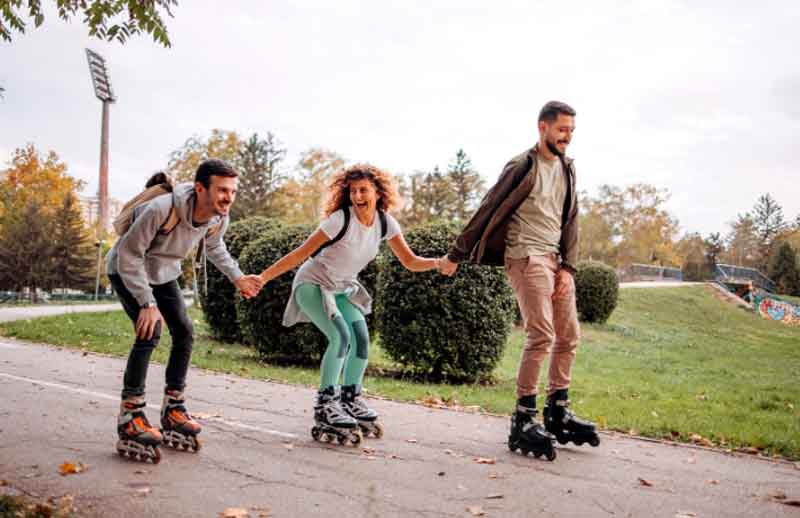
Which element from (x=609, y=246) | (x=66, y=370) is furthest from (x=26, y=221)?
(x=609, y=246)

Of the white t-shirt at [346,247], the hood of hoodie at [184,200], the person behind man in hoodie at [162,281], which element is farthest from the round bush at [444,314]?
the hood of hoodie at [184,200]

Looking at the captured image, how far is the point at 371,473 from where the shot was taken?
4656mm

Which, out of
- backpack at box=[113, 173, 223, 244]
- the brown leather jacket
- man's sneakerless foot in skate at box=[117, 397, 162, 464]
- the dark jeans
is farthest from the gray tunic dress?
man's sneakerless foot in skate at box=[117, 397, 162, 464]

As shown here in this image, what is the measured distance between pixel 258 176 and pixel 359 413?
45487 millimetres

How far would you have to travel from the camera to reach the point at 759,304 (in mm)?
39969

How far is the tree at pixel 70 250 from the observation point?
155ft

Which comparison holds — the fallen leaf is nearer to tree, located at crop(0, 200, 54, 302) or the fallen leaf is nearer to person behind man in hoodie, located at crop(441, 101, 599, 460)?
person behind man in hoodie, located at crop(441, 101, 599, 460)

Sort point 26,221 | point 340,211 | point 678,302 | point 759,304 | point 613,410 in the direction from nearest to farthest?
point 340,211, point 613,410, point 678,302, point 759,304, point 26,221

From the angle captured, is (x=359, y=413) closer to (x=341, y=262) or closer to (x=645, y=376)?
(x=341, y=262)

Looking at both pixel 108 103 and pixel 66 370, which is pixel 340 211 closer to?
pixel 66 370

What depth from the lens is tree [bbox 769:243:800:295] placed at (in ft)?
157

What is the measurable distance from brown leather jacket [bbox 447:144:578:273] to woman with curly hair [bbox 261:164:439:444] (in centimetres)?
70

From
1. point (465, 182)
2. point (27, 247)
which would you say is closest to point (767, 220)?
point (465, 182)

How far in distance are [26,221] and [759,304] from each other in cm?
4313
